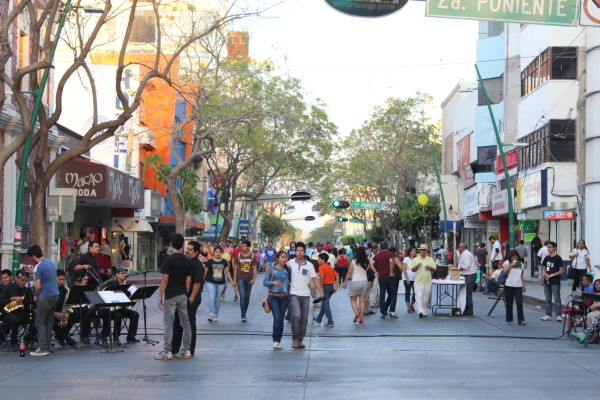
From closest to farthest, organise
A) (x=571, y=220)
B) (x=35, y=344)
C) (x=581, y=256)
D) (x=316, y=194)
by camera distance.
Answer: (x=35, y=344) → (x=581, y=256) → (x=571, y=220) → (x=316, y=194)

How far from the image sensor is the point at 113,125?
19.5 metres

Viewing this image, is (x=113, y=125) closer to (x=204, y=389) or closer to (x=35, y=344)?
(x=35, y=344)

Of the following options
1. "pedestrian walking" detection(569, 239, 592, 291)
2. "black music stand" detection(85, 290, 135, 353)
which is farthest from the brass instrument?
"pedestrian walking" detection(569, 239, 592, 291)

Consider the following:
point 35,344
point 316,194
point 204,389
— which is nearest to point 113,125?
point 35,344

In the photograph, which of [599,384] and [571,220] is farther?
[571,220]

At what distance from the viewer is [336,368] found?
12.5 meters

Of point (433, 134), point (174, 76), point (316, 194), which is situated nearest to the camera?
point (174, 76)

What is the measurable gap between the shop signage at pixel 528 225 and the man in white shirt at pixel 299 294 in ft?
92.5

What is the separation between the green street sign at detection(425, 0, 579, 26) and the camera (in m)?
9.95

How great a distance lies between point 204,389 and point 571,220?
29.8 meters

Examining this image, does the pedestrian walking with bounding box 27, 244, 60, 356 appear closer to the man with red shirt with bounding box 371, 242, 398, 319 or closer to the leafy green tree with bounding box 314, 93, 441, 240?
the man with red shirt with bounding box 371, 242, 398, 319

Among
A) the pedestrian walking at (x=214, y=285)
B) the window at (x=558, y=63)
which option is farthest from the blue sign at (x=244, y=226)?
the pedestrian walking at (x=214, y=285)

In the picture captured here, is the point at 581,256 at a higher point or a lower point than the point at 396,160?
lower

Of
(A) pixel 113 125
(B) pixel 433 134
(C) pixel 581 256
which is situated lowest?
(C) pixel 581 256
